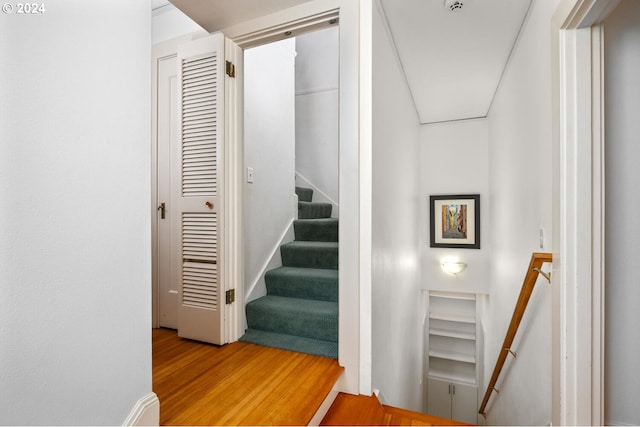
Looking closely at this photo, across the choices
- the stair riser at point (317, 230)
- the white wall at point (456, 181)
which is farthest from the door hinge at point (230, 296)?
the white wall at point (456, 181)

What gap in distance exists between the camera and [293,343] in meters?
1.97

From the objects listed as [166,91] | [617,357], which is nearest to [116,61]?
[166,91]

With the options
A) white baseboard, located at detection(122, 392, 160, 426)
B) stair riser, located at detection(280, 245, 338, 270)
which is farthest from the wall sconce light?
white baseboard, located at detection(122, 392, 160, 426)

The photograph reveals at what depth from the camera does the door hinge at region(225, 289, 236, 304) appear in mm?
2010

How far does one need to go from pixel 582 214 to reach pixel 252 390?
171 cm

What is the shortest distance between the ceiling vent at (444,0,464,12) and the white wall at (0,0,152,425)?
1.92m

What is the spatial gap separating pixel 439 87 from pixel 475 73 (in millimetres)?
422

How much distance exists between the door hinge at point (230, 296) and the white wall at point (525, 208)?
6.27 ft

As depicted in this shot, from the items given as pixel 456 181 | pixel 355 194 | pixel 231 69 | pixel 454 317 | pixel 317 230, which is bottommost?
pixel 454 317

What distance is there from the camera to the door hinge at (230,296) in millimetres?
2010

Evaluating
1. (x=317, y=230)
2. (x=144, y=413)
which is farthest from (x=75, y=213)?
(x=317, y=230)

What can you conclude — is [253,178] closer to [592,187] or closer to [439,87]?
[592,187]

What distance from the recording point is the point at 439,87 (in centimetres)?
342

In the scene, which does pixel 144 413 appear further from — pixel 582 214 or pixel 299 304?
pixel 582 214
